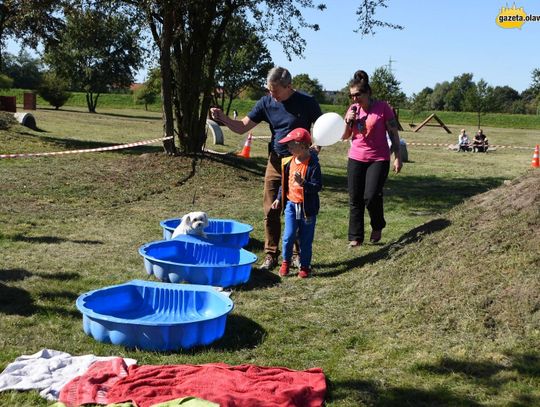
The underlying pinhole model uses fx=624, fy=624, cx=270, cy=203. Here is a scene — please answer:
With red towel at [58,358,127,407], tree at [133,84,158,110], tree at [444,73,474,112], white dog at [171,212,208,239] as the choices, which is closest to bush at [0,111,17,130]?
white dog at [171,212,208,239]

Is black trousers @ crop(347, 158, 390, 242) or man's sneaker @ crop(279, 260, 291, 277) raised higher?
black trousers @ crop(347, 158, 390, 242)

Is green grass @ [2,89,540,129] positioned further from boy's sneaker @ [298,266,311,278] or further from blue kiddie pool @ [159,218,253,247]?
boy's sneaker @ [298,266,311,278]

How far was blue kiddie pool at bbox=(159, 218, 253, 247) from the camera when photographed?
7.44m

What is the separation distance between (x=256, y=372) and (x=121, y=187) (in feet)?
29.6

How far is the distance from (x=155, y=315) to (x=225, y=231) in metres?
3.06

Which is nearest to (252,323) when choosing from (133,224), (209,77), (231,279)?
(231,279)

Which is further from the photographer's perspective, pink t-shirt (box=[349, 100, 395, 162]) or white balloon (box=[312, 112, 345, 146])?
pink t-shirt (box=[349, 100, 395, 162])

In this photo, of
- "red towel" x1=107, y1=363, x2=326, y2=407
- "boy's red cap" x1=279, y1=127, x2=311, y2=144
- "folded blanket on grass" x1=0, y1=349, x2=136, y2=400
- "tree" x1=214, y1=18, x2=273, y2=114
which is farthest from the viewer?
"tree" x1=214, y1=18, x2=273, y2=114

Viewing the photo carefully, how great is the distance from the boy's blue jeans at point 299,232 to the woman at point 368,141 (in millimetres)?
1036

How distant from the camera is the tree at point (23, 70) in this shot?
7700 centimetres

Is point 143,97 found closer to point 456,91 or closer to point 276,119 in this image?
point 456,91

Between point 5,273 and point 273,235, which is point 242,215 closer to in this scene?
point 273,235

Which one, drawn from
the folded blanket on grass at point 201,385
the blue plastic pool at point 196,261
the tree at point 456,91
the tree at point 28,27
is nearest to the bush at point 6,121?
the tree at point 28,27

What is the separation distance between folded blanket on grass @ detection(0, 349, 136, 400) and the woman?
388 centimetres
